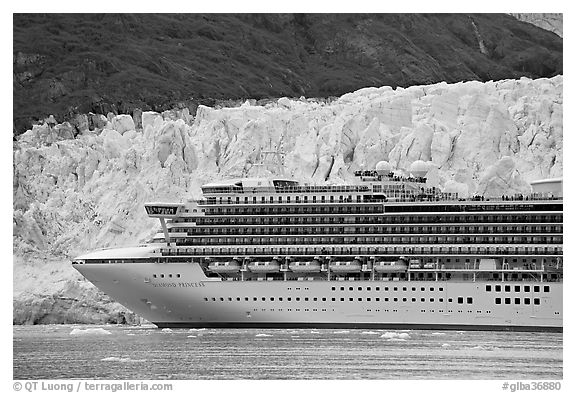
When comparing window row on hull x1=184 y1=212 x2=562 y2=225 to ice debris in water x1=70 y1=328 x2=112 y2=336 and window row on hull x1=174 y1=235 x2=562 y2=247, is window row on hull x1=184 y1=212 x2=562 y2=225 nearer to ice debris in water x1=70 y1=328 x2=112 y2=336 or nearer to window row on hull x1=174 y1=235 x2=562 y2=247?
window row on hull x1=174 y1=235 x2=562 y2=247

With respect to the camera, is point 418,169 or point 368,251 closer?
point 368,251

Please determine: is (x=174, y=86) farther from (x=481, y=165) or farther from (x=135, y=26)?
(x=481, y=165)

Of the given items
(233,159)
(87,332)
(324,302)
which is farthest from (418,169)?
(87,332)

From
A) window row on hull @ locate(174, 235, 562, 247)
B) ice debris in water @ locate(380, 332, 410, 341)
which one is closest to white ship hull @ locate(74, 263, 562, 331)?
window row on hull @ locate(174, 235, 562, 247)

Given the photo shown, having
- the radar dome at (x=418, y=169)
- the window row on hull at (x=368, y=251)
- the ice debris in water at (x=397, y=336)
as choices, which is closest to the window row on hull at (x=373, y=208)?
the window row on hull at (x=368, y=251)

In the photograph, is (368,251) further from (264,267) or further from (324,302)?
(264,267)
